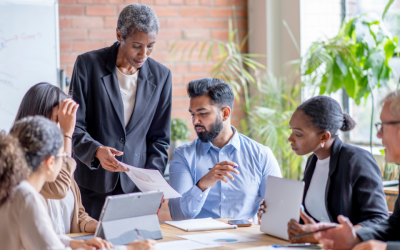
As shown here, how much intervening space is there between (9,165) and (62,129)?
478mm

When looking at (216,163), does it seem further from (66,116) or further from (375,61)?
(375,61)

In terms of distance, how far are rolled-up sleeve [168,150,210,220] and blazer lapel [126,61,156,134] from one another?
0.91ft

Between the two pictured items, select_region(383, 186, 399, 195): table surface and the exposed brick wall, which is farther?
the exposed brick wall

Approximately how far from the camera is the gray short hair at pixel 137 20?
7.01 feet

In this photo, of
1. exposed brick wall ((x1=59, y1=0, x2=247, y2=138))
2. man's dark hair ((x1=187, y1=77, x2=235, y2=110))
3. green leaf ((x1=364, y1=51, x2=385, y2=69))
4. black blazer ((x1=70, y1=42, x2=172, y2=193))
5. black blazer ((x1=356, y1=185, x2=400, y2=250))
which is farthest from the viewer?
exposed brick wall ((x1=59, y1=0, x2=247, y2=138))

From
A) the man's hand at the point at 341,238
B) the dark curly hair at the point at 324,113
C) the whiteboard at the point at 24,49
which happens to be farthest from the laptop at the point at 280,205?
the whiteboard at the point at 24,49

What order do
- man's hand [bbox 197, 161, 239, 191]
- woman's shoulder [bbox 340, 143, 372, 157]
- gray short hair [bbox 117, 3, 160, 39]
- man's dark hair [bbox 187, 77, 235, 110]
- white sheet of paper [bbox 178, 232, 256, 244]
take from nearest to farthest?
white sheet of paper [bbox 178, 232, 256, 244]
woman's shoulder [bbox 340, 143, 372, 157]
man's hand [bbox 197, 161, 239, 191]
gray short hair [bbox 117, 3, 160, 39]
man's dark hair [bbox 187, 77, 235, 110]

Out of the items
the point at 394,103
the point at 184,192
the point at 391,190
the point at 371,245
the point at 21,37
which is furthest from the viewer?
the point at 21,37

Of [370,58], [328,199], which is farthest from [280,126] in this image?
[328,199]

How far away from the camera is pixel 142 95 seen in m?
2.32

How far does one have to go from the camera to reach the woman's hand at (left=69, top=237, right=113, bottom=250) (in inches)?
57.4

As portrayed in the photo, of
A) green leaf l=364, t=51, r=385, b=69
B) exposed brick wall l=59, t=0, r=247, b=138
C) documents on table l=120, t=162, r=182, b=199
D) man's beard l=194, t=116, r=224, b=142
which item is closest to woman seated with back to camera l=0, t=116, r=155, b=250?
documents on table l=120, t=162, r=182, b=199

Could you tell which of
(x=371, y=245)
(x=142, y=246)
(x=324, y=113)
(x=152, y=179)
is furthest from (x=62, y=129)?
(x=371, y=245)

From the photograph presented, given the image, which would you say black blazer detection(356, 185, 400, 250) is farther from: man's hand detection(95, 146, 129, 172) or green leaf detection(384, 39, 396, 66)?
green leaf detection(384, 39, 396, 66)
